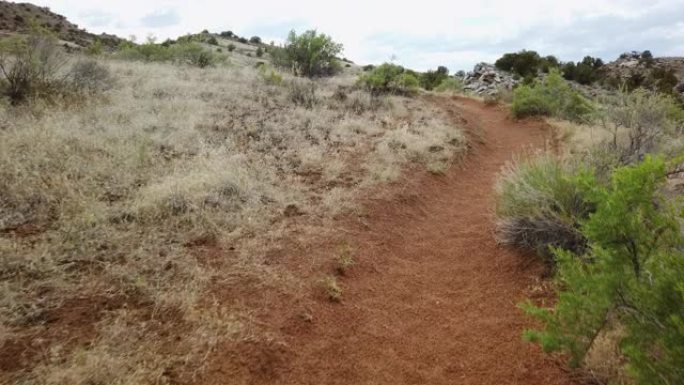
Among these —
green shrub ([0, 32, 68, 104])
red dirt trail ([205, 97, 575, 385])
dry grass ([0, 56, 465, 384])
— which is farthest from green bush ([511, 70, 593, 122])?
green shrub ([0, 32, 68, 104])

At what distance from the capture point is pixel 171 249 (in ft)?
15.6

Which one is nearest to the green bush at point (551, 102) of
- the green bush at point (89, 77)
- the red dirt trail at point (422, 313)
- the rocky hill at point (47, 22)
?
the red dirt trail at point (422, 313)

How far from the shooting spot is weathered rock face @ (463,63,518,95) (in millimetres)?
24250

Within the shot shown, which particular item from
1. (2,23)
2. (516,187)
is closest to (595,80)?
(516,187)

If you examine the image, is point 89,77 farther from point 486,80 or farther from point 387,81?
point 486,80

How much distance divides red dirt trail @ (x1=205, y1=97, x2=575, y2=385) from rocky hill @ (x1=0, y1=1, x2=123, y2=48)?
83.3 ft

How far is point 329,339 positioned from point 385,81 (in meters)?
14.9

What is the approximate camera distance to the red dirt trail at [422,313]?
11.9ft

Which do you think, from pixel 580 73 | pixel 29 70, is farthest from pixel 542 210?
pixel 580 73

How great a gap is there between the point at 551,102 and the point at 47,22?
32.1m

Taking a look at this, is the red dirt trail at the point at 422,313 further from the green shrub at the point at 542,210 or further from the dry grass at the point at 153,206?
the dry grass at the point at 153,206

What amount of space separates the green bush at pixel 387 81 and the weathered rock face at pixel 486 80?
6.43m

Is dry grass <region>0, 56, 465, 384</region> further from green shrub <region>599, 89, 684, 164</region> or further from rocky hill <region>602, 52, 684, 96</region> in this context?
rocky hill <region>602, 52, 684, 96</region>

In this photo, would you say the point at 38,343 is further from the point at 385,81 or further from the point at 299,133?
the point at 385,81
